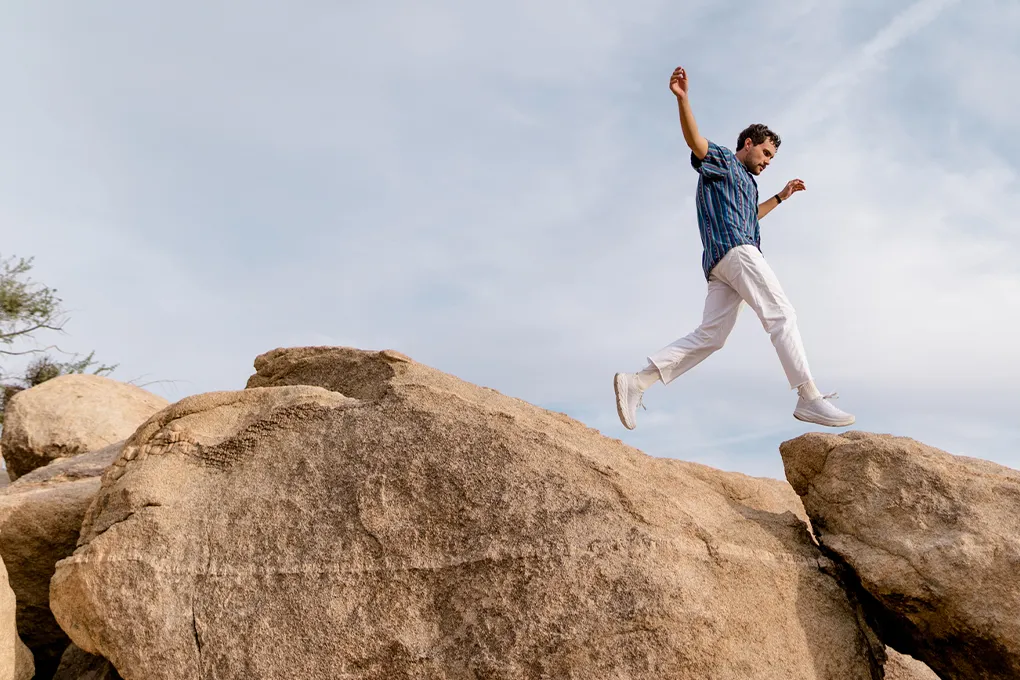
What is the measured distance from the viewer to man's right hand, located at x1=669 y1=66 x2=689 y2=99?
22.1 feet

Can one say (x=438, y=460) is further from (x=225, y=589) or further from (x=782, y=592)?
(x=782, y=592)

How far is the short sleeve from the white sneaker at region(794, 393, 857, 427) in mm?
1963

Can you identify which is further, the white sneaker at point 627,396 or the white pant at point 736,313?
the white sneaker at point 627,396

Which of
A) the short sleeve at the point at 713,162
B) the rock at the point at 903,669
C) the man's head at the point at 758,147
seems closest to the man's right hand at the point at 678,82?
the short sleeve at the point at 713,162

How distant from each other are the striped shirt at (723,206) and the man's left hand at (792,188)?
105 cm

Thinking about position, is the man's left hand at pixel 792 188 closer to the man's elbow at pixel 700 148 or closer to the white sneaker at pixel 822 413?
the man's elbow at pixel 700 148

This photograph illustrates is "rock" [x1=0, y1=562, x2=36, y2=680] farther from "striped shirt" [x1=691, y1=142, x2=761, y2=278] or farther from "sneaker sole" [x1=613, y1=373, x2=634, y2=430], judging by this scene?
"striped shirt" [x1=691, y1=142, x2=761, y2=278]

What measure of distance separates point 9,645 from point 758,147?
21.7 ft

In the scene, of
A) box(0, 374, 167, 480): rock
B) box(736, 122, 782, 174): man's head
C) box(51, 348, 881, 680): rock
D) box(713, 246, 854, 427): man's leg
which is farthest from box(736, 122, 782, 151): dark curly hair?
box(0, 374, 167, 480): rock

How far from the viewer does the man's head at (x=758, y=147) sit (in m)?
7.64

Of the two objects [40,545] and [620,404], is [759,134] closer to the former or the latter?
[620,404]

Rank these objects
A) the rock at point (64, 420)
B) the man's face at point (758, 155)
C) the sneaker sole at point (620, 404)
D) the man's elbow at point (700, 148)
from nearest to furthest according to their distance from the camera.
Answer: the man's elbow at point (700, 148) → the sneaker sole at point (620, 404) → the man's face at point (758, 155) → the rock at point (64, 420)

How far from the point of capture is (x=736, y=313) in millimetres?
7336

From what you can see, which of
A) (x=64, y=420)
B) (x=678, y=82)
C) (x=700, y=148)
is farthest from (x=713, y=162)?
(x=64, y=420)
